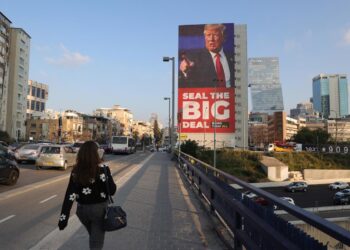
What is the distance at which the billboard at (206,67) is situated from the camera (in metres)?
99.8

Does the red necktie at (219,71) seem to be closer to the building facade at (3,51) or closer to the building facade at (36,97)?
the building facade at (3,51)

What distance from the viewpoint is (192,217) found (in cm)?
963

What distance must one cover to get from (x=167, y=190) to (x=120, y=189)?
1.72 meters

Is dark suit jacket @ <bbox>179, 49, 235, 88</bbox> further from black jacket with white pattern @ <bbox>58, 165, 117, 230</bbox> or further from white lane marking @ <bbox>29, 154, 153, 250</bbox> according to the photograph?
black jacket with white pattern @ <bbox>58, 165, 117, 230</bbox>

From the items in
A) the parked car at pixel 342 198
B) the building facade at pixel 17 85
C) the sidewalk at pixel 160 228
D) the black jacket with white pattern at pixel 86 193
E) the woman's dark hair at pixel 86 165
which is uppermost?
the building facade at pixel 17 85

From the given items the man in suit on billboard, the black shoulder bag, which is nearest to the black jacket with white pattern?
the black shoulder bag

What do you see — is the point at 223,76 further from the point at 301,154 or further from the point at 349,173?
the point at 349,173

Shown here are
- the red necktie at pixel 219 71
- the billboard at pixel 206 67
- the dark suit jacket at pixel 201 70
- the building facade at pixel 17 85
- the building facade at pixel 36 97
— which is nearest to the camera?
the billboard at pixel 206 67

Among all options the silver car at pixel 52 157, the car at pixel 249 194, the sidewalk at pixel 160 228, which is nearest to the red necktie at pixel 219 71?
the silver car at pixel 52 157

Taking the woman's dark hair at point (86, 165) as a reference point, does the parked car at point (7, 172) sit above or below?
below

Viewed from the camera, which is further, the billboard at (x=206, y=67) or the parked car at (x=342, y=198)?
the billboard at (x=206, y=67)

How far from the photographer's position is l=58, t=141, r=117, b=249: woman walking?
4793 mm

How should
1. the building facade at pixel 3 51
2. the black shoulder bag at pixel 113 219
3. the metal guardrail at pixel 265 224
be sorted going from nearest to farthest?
1. the metal guardrail at pixel 265 224
2. the black shoulder bag at pixel 113 219
3. the building facade at pixel 3 51

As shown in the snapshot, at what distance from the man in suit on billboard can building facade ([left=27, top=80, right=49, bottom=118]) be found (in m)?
59.4
